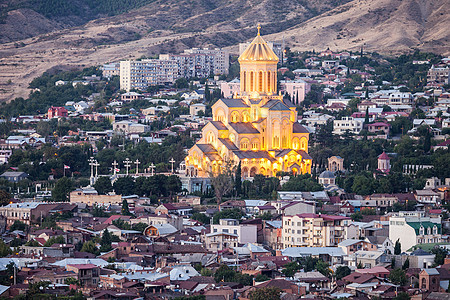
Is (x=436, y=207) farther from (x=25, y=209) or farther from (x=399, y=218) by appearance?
(x=25, y=209)

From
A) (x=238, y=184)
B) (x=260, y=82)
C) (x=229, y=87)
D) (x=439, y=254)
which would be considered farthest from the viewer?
(x=229, y=87)

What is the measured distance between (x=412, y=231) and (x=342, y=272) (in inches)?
394

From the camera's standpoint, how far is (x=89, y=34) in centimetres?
19050

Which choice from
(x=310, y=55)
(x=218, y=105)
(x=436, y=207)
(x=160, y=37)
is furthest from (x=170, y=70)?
(x=436, y=207)

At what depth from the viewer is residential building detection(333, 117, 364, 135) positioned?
115 metres

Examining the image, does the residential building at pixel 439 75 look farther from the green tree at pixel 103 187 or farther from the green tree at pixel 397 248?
the green tree at pixel 397 248

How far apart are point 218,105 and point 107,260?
1405 inches

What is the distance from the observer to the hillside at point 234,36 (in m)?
168

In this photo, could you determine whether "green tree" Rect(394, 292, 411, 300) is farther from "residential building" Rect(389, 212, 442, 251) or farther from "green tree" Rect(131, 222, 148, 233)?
"green tree" Rect(131, 222, 148, 233)

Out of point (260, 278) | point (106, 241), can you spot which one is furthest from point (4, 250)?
point (260, 278)

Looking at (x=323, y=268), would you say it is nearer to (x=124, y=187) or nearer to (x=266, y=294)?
(x=266, y=294)

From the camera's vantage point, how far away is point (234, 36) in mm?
184875

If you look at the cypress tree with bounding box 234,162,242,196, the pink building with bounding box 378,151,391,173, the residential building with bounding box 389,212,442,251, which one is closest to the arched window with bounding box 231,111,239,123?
the cypress tree with bounding box 234,162,242,196

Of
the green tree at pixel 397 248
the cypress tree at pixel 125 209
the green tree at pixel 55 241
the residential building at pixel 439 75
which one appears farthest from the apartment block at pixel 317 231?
the residential building at pixel 439 75
